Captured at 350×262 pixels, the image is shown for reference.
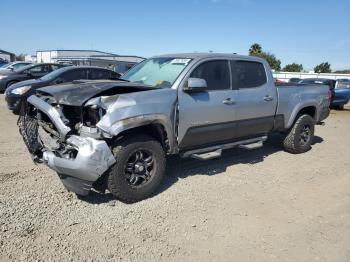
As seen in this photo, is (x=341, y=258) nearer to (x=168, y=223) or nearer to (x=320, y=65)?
(x=168, y=223)

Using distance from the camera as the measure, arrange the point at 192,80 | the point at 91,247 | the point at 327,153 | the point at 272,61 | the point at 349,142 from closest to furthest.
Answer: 1. the point at 91,247
2. the point at 192,80
3. the point at 327,153
4. the point at 349,142
5. the point at 272,61

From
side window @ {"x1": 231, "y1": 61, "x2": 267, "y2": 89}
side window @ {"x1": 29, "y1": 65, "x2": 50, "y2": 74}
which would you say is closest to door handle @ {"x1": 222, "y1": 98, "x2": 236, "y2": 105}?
side window @ {"x1": 231, "y1": 61, "x2": 267, "y2": 89}

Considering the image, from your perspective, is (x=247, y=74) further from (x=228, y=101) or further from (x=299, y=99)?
(x=299, y=99)

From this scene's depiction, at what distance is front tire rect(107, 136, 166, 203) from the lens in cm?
442

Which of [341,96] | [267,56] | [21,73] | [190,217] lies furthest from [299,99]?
[267,56]

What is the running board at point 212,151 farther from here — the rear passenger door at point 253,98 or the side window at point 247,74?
the side window at point 247,74

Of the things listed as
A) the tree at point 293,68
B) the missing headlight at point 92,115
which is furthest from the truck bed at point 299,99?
the tree at point 293,68

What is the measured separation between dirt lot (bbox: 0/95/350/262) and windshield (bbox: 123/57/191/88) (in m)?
1.47

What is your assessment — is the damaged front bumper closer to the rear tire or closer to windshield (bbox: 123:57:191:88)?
windshield (bbox: 123:57:191:88)

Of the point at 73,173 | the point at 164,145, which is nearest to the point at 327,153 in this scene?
the point at 164,145

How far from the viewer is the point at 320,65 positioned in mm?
72438

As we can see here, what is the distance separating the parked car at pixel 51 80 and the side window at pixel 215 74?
4.04 m

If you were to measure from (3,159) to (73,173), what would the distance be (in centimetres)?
250

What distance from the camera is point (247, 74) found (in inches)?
248
